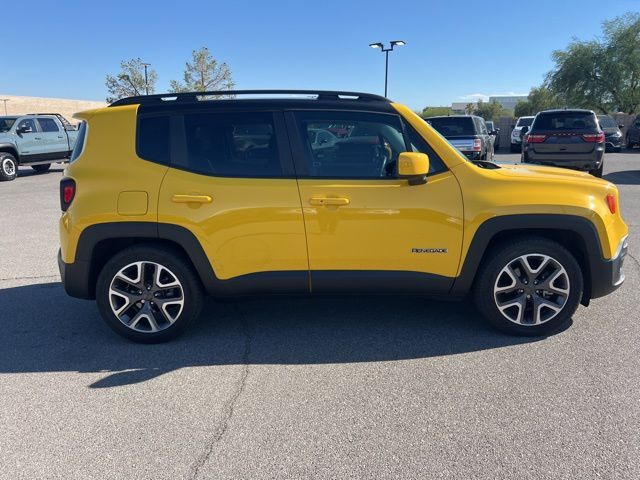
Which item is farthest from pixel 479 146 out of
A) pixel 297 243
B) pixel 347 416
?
pixel 347 416

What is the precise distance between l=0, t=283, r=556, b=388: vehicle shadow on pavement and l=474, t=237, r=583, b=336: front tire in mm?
176

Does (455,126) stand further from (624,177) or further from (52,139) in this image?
(52,139)

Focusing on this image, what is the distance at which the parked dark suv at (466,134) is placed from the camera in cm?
1265

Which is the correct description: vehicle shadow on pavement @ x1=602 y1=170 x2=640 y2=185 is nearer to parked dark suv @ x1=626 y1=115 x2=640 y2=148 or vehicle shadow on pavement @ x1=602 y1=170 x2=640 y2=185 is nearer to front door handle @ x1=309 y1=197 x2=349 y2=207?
parked dark suv @ x1=626 y1=115 x2=640 y2=148

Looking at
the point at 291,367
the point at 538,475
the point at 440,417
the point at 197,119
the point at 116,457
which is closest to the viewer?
the point at 538,475

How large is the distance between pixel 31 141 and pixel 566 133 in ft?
50.7

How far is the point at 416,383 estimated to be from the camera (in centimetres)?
316

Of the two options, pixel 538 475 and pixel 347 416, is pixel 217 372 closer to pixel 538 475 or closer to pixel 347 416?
pixel 347 416

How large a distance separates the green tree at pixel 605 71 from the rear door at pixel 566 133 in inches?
1318

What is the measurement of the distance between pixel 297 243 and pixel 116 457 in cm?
177

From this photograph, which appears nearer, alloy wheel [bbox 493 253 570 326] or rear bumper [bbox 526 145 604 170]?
alloy wheel [bbox 493 253 570 326]

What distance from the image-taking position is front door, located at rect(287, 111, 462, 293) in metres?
3.53

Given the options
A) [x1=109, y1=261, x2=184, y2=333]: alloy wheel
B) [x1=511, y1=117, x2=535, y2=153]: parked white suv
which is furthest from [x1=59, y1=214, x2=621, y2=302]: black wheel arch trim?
[x1=511, y1=117, x2=535, y2=153]: parked white suv

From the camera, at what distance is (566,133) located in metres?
11.4
